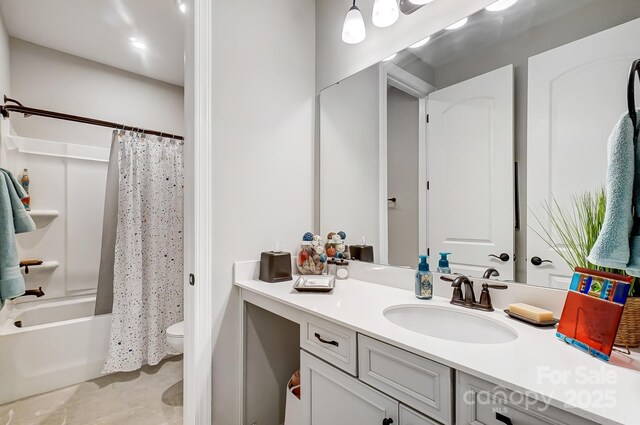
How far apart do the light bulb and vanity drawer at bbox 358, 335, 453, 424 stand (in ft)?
4.51

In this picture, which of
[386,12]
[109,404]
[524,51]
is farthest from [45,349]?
[524,51]

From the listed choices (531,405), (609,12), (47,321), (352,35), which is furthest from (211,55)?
(47,321)

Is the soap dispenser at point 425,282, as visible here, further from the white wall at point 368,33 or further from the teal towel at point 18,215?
the teal towel at point 18,215

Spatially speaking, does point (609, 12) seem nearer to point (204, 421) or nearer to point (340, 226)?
point (340, 226)

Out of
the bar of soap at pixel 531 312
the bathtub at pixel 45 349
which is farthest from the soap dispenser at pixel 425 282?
the bathtub at pixel 45 349

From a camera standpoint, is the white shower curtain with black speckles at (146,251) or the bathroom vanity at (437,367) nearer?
the bathroom vanity at (437,367)

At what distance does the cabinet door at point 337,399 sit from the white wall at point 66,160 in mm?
2623

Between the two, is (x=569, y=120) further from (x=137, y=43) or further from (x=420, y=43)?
(x=137, y=43)

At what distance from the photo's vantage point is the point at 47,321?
245 cm

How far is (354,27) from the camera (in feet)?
4.91

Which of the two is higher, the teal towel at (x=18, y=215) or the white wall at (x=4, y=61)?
the white wall at (x=4, y=61)

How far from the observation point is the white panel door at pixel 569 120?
2.92 feet

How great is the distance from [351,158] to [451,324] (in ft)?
3.42

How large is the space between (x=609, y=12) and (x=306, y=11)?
5.06 feet
